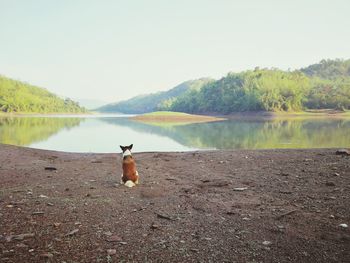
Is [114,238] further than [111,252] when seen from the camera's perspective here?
Yes

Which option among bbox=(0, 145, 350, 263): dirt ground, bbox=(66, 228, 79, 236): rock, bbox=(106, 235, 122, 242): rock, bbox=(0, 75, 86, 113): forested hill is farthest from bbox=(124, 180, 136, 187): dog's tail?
bbox=(0, 75, 86, 113): forested hill

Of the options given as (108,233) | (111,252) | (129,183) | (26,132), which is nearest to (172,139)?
(26,132)

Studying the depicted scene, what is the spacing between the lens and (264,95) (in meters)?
98.2

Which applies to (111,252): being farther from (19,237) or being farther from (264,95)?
(264,95)

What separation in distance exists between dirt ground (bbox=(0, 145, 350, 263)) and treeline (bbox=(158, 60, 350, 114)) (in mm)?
91251

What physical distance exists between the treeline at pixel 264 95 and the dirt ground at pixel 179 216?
9125 centimetres

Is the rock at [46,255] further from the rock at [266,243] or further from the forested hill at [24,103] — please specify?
the forested hill at [24,103]

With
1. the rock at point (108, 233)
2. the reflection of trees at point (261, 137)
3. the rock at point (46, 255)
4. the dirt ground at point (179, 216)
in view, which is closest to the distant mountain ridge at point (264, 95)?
the reflection of trees at point (261, 137)

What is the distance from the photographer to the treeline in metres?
96.8

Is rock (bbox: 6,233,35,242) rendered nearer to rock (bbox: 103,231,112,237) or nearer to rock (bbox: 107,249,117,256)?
rock (bbox: 103,231,112,237)

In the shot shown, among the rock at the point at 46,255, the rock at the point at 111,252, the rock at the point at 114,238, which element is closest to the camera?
the rock at the point at 46,255

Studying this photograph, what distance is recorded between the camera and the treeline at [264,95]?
9681 centimetres

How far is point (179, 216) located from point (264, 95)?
9812 cm

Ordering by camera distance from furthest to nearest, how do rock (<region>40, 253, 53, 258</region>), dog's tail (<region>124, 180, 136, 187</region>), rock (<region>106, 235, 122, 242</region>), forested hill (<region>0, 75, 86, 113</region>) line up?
forested hill (<region>0, 75, 86, 113</region>) → dog's tail (<region>124, 180, 136, 187</region>) → rock (<region>106, 235, 122, 242</region>) → rock (<region>40, 253, 53, 258</region>)
